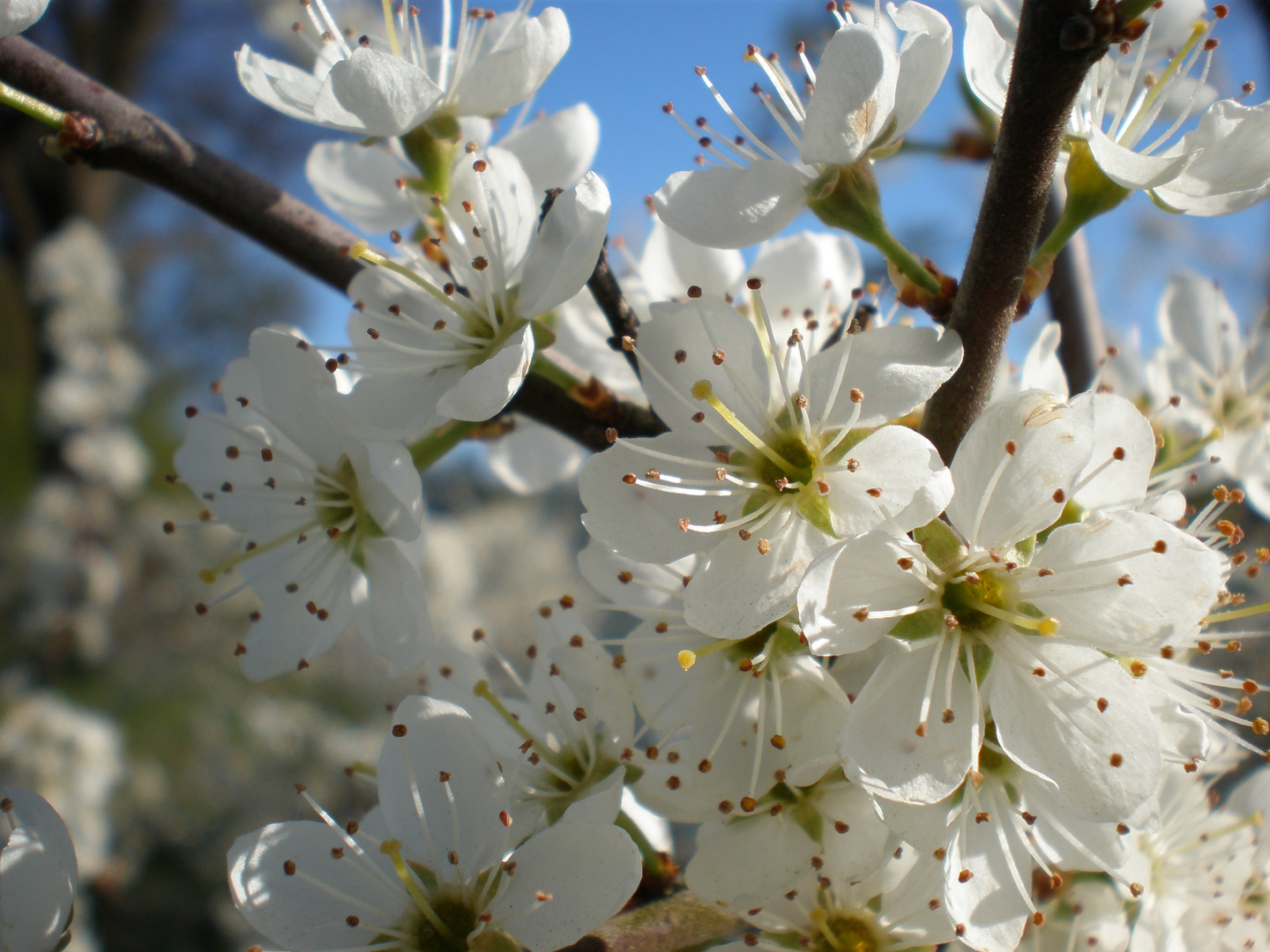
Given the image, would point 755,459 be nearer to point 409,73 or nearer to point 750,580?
point 750,580

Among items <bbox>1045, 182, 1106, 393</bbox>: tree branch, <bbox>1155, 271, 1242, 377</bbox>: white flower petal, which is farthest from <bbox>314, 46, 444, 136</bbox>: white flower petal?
<bbox>1155, 271, 1242, 377</bbox>: white flower petal

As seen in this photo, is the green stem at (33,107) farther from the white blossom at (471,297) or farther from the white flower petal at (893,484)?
the white flower petal at (893,484)

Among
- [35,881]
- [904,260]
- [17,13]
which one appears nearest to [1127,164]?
[904,260]

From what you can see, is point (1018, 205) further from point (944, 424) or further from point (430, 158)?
point (430, 158)

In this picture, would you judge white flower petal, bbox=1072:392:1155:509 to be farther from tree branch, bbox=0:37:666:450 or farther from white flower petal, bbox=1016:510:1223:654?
tree branch, bbox=0:37:666:450

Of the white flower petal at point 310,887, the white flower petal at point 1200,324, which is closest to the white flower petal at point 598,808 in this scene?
the white flower petal at point 310,887

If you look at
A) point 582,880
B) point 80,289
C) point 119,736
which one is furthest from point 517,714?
point 80,289
